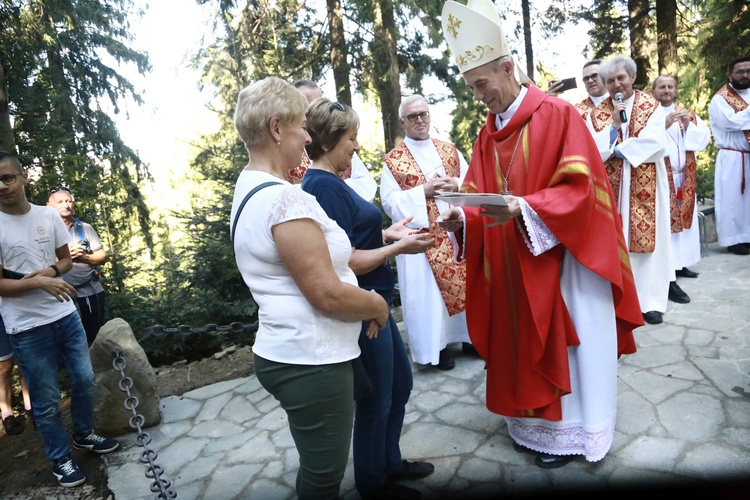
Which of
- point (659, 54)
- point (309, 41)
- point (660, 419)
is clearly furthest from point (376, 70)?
point (660, 419)

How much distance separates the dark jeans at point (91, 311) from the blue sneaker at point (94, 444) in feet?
3.45

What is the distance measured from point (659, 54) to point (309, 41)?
567 cm

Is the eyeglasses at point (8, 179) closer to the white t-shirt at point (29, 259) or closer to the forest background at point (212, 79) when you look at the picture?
the white t-shirt at point (29, 259)

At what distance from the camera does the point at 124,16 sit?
418 inches

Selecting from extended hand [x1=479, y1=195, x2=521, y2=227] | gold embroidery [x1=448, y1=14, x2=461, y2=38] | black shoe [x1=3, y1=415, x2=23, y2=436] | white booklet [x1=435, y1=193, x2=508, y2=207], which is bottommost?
black shoe [x1=3, y1=415, x2=23, y2=436]

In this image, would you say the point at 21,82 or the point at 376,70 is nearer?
the point at 21,82

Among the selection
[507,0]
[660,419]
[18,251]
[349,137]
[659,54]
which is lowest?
[660,419]

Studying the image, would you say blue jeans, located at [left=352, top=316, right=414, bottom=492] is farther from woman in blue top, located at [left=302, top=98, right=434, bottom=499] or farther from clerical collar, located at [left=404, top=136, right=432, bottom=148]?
clerical collar, located at [left=404, top=136, right=432, bottom=148]

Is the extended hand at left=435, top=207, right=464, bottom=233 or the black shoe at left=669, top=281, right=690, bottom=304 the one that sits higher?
the extended hand at left=435, top=207, right=464, bottom=233

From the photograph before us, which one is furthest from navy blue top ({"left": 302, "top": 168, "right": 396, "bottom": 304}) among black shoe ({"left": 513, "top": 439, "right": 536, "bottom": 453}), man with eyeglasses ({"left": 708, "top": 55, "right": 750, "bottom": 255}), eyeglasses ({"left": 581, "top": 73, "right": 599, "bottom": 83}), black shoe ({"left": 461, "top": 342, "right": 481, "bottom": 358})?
man with eyeglasses ({"left": 708, "top": 55, "right": 750, "bottom": 255})

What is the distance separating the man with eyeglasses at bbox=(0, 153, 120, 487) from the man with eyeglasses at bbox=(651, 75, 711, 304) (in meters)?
5.39

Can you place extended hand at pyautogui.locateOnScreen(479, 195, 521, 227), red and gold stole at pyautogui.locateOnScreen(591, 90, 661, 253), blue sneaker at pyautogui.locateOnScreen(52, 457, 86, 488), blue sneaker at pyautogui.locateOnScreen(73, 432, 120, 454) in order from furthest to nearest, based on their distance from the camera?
red and gold stole at pyautogui.locateOnScreen(591, 90, 661, 253) < blue sneaker at pyautogui.locateOnScreen(73, 432, 120, 454) < blue sneaker at pyautogui.locateOnScreen(52, 457, 86, 488) < extended hand at pyautogui.locateOnScreen(479, 195, 521, 227)

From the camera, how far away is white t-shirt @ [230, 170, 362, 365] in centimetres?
166

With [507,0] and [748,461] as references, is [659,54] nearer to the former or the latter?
[507,0]
